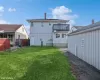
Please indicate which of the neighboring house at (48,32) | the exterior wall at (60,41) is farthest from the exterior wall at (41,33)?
the exterior wall at (60,41)

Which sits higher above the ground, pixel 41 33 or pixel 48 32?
pixel 48 32

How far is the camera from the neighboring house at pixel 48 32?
127 feet

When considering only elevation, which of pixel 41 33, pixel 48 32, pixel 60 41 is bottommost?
pixel 60 41

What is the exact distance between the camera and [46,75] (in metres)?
9.20

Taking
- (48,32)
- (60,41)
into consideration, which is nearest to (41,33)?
(48,32)

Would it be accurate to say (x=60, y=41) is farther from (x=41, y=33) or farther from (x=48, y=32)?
(x=41, y=33)

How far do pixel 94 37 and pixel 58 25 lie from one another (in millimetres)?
27115

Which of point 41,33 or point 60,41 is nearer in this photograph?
point 60,41

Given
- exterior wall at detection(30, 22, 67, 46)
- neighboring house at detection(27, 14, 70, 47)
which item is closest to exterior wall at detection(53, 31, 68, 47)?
neighboring house at detection(27, 14, 70, 47)

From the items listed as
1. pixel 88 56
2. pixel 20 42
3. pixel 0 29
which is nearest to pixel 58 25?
pixel 20 42

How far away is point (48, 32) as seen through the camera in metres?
40.2

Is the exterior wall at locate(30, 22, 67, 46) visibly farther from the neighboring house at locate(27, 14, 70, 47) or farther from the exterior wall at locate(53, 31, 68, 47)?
the exterior wall at locate(53, 31, 68, 47)

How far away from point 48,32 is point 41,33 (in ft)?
5.00

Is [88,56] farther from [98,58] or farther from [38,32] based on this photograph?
[38,32]
